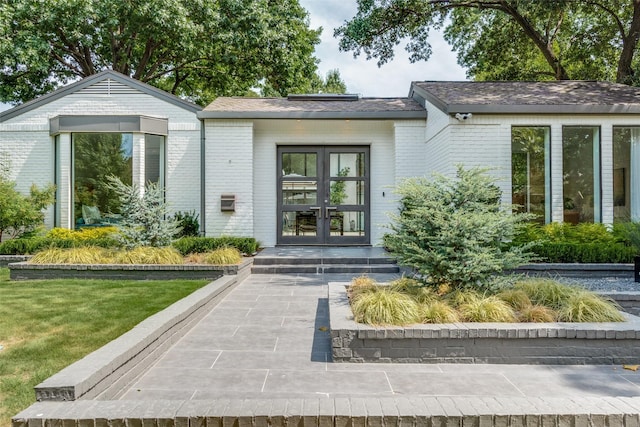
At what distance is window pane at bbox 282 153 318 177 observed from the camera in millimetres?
10734

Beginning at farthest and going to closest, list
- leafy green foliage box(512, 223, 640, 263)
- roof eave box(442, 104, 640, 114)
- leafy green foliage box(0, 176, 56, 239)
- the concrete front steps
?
leafy green foliage box(0, 176, 56, 239)
roof eave box(442, 104, 640, 114)
the concrete front steps
leafy green foliage box(512, 223, 640, 263)

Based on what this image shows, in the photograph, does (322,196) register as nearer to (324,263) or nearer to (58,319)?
(324,263)

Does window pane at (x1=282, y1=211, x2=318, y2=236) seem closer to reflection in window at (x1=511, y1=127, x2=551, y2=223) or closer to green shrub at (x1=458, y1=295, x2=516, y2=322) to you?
reflection in window at (x1=511, y1=127, x2=551, y2=223)

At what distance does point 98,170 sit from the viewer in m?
10.2

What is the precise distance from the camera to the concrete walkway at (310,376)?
2904 millimetres

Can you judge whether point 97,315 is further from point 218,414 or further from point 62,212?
point 62,212

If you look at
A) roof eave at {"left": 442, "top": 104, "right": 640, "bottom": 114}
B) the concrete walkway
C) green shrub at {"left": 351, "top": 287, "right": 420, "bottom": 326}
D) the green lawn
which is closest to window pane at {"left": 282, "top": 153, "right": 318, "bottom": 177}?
roof eave at {"left": 442, "top": 104, "right": 640, "bottom": 114}

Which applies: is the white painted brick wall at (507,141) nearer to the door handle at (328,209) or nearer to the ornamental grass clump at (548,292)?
the door handle at (328,209)

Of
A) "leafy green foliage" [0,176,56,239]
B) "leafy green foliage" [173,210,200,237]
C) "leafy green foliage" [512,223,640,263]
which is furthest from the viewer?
"leafy green foliage" [173,210,200,237]

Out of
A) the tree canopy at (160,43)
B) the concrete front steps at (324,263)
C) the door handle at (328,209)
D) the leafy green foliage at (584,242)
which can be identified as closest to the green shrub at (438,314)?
the leafy green foliage at (584,242)

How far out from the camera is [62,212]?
10.0 metres

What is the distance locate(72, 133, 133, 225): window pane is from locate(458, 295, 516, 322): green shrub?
29.1 feet

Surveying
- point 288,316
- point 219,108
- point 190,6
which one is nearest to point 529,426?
point 288,316

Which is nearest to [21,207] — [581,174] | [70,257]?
[70,257]
